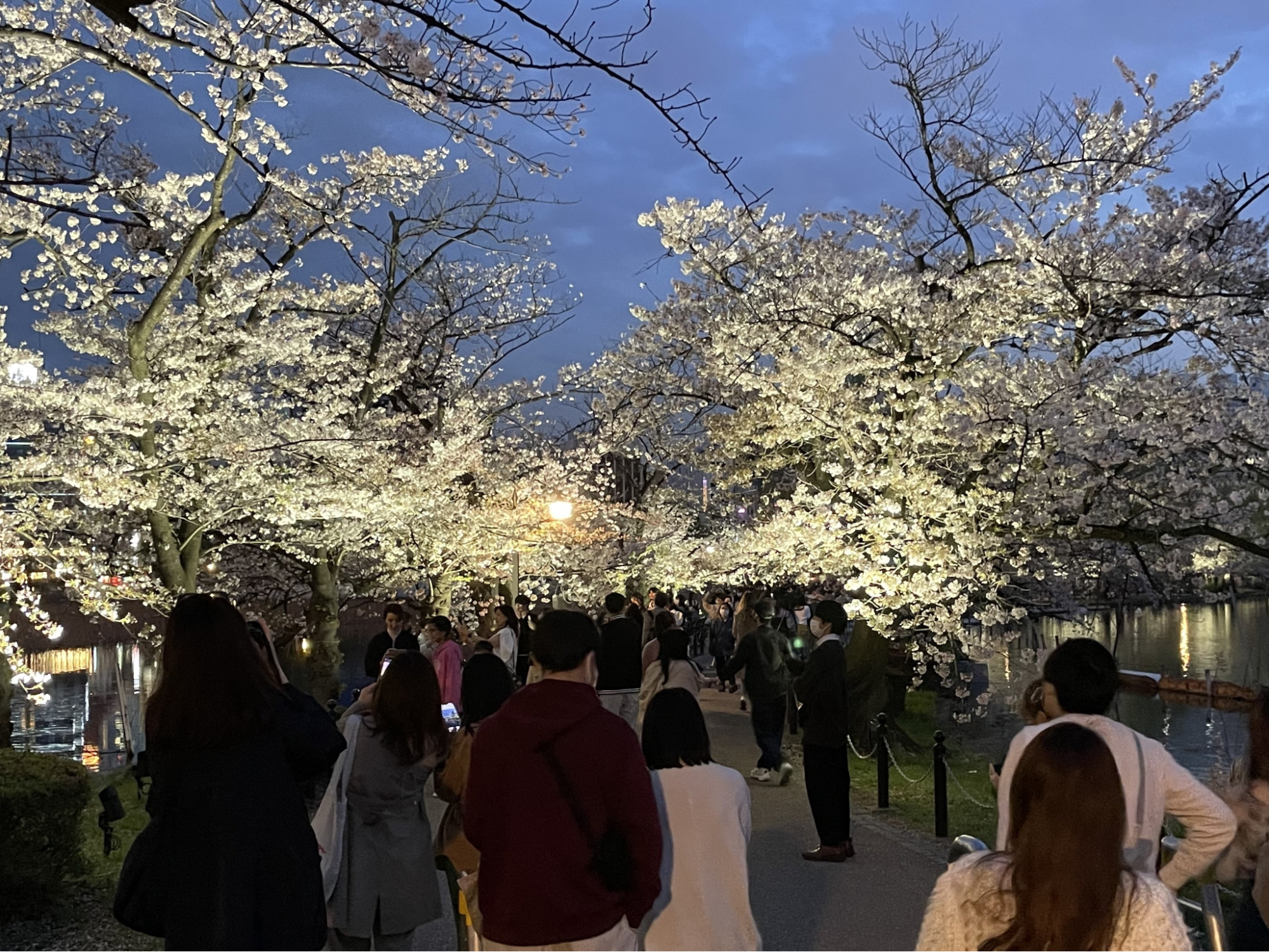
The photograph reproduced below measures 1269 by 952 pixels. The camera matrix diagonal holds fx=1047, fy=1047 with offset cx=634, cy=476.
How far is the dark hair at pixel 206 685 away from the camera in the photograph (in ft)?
9.43

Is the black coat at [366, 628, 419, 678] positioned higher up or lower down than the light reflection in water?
higher up

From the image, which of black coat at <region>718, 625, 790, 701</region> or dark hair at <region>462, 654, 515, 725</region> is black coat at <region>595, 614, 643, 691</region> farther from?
dark hair at <region>462, 654, 515, 725</region>

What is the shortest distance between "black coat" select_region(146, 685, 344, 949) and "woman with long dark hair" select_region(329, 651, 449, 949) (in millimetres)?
1315

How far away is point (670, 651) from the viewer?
7660 millimetres

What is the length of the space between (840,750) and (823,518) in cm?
698

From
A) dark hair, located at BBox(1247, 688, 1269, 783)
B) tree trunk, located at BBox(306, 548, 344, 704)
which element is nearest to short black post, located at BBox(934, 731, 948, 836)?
dark hair, located at BBox(1247, 688, 1269, 783)

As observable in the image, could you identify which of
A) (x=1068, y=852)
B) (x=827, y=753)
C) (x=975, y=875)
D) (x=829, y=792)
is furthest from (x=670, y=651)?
(x=1068, y=852)

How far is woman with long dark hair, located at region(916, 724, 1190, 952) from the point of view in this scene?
2168 mm

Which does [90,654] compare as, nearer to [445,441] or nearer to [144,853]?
[445,441]

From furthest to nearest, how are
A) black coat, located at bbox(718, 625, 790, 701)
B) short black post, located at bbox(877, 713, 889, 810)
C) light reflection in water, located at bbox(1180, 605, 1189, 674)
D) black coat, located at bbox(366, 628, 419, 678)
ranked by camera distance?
light reflection in water, located at bbox(1180, 605, 1189, 674)
black coat, located at bbox(718, 625, 790, 701)
black coat, located at bbox(366, 628, 419, 678)
short black post, located at bbox(877, 713, 889, 810)

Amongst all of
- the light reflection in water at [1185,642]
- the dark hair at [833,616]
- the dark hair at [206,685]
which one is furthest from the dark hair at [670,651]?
the light reflection in water at [1185,642]

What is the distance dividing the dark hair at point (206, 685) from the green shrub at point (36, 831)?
154 inches

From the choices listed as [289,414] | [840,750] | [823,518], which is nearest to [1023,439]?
[823,518]

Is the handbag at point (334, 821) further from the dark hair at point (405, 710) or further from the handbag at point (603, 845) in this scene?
the handbag at point (603, 845)
